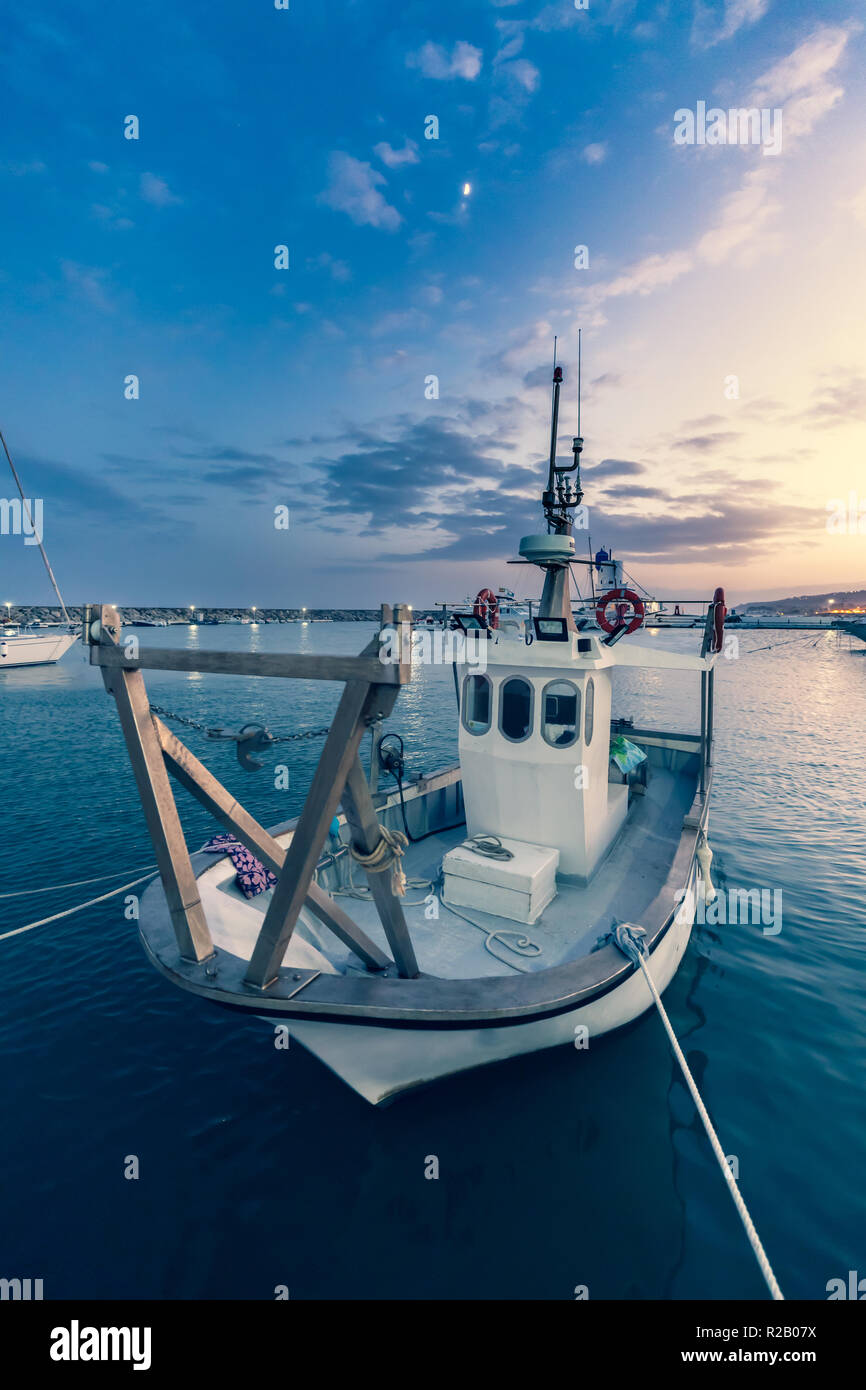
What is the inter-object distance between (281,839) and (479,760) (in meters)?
3.27

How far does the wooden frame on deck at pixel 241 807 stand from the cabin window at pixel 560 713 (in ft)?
13.0

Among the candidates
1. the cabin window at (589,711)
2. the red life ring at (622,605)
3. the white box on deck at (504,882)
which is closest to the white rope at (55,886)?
the white box on deck at (504,882)

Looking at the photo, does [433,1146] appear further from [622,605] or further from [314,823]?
[622,605]

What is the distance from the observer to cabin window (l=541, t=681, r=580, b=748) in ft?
25.8

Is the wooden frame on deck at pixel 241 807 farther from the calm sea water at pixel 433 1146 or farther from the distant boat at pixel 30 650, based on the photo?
the distant boat at pixel 30 650

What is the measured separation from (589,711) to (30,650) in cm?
7687

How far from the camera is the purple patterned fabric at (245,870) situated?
22.8 feet

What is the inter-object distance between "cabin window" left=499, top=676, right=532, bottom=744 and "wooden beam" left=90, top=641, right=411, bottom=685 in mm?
4654

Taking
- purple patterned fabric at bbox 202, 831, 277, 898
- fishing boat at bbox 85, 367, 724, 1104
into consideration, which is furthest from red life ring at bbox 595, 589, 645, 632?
purple patterned fabric at bbox 202, 831, 277, 898

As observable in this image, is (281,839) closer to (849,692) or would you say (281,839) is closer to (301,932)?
(301,932)

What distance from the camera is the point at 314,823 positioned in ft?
12.8

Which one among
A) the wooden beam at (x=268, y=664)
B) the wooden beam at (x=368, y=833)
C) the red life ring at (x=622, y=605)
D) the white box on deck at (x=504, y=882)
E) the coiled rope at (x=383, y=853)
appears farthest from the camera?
the red life ring at (x=622, y=605)

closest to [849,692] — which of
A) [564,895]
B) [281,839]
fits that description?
[564,895]
